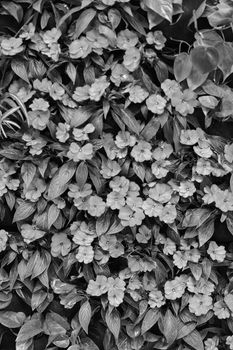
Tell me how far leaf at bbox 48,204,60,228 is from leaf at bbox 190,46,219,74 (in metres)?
0.64

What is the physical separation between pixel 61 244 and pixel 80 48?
648mm

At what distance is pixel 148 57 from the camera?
67.8 inches

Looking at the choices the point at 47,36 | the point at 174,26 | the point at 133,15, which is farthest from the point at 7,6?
the point at 174,26

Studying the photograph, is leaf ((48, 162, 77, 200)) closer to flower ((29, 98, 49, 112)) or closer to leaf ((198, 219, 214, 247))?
flower ((29, 98, 49, 112))

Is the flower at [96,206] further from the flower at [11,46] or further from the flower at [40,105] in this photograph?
the flower at [11,46]

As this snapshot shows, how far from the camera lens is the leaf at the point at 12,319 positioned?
6.41 feet

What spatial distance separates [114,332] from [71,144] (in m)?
0.66

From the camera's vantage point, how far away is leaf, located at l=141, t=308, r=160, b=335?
1.91 meters

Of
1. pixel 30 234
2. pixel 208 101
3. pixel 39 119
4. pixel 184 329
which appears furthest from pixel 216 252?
pixel 39 119

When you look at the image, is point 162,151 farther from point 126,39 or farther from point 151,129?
point 126,39

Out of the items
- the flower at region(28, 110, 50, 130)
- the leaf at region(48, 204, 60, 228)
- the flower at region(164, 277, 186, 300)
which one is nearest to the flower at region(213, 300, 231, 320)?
the flower at region(164, 277, 186, 300)

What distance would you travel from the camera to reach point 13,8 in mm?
1706

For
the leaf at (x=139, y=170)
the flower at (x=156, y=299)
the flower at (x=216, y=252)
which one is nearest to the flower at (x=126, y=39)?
the leaf at (x=139, y=170)

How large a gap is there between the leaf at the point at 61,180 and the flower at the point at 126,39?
0.40m
